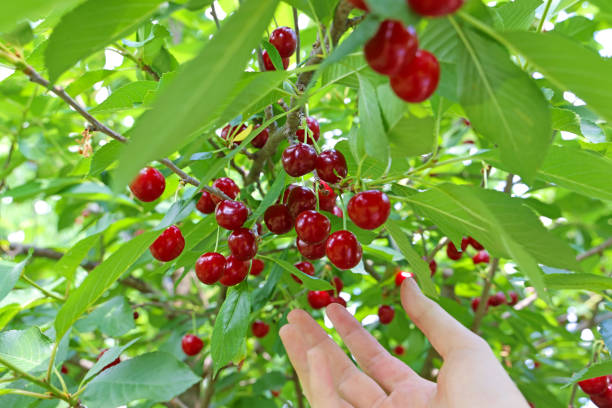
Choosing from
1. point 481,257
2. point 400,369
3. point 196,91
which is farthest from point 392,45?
point 481,257

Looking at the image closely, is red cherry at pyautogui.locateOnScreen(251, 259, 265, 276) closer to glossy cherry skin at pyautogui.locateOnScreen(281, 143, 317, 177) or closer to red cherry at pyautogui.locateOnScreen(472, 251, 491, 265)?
glossy cherry skin at pyautogui.locateOnScreen(281, 143, 317, 177)

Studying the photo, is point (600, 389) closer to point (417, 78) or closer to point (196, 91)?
point (417, 78)

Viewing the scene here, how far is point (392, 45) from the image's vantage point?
1.99 ft

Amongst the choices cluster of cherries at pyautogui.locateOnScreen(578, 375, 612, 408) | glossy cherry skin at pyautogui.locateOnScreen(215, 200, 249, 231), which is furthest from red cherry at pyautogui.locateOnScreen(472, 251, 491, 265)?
glossy cherry skin at pyautogui.locateOnScreen(215, 200, 249, 231)

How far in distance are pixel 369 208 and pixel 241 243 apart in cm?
39

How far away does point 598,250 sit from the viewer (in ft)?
7.30

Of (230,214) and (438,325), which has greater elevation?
(230,214)

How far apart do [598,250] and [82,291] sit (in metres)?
2.18

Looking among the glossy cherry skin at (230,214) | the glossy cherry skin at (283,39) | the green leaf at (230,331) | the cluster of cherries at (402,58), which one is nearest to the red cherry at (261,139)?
the glossy cherry skin at (283,39)

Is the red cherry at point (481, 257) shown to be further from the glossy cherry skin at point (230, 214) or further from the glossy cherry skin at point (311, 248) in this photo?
the glossy cherry skin at point (230, 214)

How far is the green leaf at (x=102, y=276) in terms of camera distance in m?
1.10

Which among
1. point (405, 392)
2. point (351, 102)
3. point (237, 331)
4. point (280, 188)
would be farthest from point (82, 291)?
point (351, 102)

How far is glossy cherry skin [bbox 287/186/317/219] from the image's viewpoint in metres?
1.16

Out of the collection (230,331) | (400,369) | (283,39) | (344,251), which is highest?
(283,39)
